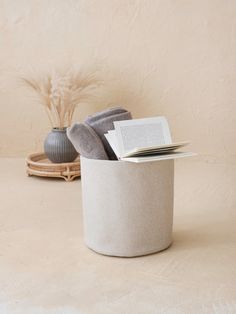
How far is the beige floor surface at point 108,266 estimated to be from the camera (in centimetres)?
123

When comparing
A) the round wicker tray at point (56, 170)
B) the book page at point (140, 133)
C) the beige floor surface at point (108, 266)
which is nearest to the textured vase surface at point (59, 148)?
the round wicker tray at point (56, 170)

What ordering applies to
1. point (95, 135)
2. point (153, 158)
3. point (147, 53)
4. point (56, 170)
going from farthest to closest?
point (147, 53) < point (56, 170) < point (95, 135) < point (153, 158)

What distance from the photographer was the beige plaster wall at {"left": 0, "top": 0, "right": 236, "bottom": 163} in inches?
110

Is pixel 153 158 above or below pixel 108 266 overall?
above

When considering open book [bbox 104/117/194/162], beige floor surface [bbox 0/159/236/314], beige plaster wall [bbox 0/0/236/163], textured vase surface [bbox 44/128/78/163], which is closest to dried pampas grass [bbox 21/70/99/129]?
textured vase surface [bbox 44/128/78/163]

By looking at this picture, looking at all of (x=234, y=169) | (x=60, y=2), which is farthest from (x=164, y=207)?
(x=60, y=2)

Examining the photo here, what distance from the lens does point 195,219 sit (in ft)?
6.12

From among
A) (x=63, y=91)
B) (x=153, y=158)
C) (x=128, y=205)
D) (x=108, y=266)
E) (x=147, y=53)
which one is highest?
(x=147, y=53)

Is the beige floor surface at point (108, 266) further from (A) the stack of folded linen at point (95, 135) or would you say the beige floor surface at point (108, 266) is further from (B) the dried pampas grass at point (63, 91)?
(B) the dried pampas grass at point (63, 91)

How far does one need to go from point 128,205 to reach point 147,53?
157 cm

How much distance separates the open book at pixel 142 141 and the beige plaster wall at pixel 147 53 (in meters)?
1.34

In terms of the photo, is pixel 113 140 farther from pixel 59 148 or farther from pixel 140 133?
pixel 59 148

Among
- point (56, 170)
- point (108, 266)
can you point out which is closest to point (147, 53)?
point (56, 170)

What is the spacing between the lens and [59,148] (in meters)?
2.53
